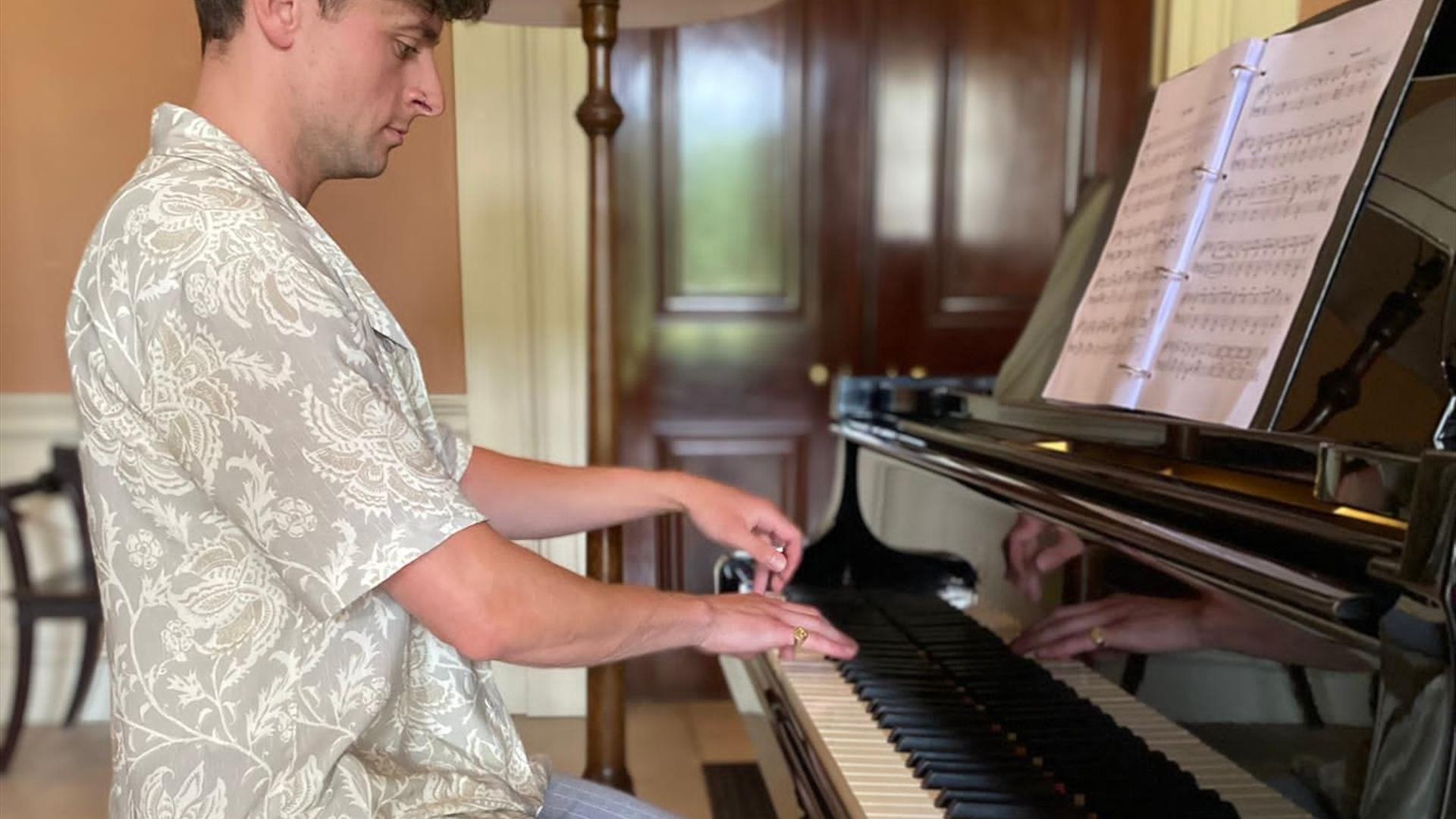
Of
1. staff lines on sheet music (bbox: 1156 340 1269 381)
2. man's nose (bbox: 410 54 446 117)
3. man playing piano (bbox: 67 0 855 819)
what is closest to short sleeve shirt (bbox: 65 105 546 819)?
man playing piano (bbox: 67 0 855 819)

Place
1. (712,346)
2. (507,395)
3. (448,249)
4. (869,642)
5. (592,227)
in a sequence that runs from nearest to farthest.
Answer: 1. (869,642)
2. (592,227)
3. (448,249)
4. (507,395)
5. (712,346)

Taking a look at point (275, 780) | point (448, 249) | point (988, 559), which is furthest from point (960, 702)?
point (448, 249)

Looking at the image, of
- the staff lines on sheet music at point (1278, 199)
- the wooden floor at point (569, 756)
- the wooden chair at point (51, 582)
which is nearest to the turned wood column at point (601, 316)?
the wooden floor at point (569, 756)

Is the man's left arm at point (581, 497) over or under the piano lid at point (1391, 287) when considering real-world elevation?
under

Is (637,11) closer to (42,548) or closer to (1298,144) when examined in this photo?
(1298,144)

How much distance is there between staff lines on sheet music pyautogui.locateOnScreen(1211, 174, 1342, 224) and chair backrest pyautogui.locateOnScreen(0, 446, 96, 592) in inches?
73.2

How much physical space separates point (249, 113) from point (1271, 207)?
3.31 ft

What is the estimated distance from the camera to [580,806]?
1.16m

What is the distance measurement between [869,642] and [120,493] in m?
0.86

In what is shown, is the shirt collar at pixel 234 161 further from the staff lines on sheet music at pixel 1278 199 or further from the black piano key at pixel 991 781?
the staff lines on sheet music at pixel 1278 199

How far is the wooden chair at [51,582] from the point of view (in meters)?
1.84

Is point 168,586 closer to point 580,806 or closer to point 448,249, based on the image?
point 580,806

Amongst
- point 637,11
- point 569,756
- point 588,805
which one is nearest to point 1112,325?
point 588,805

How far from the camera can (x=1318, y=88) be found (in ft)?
3.64
